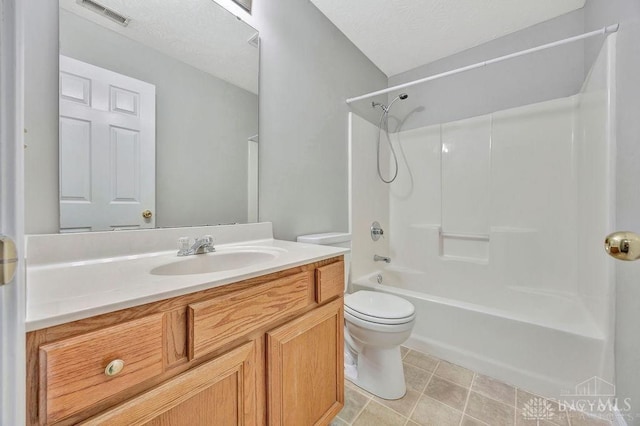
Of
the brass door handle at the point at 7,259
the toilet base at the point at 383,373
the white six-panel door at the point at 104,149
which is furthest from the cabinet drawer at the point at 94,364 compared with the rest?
the toilet base at the point at 383,373

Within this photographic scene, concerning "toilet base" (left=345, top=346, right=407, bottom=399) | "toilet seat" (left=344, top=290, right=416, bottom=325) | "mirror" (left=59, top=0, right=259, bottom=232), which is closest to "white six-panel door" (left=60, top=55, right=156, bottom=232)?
"mirror" (left=59, top=0, right=259, bottom=232)

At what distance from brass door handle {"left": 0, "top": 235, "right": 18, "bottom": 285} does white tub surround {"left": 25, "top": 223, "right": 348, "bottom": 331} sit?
8.6 inches

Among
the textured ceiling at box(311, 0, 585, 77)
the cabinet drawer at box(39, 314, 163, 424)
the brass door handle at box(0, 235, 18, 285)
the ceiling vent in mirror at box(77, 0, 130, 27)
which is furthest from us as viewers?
the textured ceiling at box(311, 0, 585, 77)

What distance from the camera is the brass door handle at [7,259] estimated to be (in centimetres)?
25

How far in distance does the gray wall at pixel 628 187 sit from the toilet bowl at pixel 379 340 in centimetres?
81

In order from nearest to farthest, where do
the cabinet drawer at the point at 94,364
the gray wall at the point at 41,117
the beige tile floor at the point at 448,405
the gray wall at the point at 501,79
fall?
the cabinet drawer at the point at 94,364
the gray wall at the point at 41,117
the beige tile floor at the point at 448,405
the gray wall at the point at 501,79

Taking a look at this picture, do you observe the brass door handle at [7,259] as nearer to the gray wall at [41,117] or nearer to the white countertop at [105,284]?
the white countertop at [105,284]

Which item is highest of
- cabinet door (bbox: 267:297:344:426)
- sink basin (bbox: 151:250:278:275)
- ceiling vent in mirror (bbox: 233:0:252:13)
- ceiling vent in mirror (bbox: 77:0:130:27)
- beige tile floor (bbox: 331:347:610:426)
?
ceiling vent in mirror (bbox: 233:0:252:13)

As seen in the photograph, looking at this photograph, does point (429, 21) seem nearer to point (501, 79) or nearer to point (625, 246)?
point (501, 79)

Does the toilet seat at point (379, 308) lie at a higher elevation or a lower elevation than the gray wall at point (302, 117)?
lower

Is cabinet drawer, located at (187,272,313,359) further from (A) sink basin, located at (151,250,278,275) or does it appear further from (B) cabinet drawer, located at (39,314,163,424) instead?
(A) sink basin, located at (151,250,278,275)

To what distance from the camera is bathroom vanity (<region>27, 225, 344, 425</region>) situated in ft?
1.44

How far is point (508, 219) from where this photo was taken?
6.38 ft

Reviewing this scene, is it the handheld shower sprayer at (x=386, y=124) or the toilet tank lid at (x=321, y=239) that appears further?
the handheld shower sprayer at (x=386, y=124)
